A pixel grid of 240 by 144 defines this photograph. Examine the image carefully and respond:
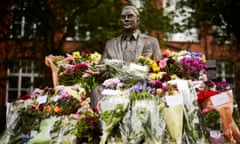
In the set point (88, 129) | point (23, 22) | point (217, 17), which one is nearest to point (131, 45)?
point (88, 129)

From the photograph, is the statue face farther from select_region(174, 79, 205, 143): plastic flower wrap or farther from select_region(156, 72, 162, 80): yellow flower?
select_region(174, 79, 205, 143): plastic flower wrap

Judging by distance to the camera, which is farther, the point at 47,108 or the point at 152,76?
the point at 47,108

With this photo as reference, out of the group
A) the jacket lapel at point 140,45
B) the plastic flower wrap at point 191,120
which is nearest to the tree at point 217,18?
the jacket lapel at point 140,45

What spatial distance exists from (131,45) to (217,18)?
8927 millimetres

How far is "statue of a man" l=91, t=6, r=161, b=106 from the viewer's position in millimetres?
6587

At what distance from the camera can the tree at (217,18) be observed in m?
14.1

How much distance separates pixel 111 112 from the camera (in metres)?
4.54

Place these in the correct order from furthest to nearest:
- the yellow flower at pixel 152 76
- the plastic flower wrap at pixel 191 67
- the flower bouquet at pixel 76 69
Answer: the flower bouquet at pixel 76 69 → the plastic flower wrap at pixel 191 67 → the yellow flower at pixel 152 76

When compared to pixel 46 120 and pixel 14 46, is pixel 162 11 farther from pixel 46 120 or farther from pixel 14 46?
pixel 46 120

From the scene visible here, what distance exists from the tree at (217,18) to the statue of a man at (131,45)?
780cm

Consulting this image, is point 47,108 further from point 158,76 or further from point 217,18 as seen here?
point 217,18

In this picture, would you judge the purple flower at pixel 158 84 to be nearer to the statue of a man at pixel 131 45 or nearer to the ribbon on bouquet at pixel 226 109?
the ribbon on bouquet at pixel 226 109

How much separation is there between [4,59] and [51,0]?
3036mm

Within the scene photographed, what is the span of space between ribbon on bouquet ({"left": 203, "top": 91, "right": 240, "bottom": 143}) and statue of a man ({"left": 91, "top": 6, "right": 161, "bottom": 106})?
1757 mm
